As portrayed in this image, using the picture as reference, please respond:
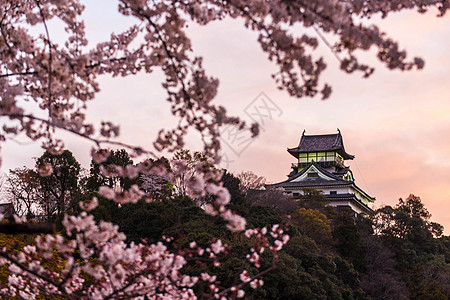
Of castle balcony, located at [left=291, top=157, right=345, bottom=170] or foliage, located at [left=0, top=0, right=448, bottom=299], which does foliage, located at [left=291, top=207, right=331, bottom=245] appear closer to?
foliage, located at [left=0, top=0, right=448, bottom=299]

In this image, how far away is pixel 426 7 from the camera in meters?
4.06

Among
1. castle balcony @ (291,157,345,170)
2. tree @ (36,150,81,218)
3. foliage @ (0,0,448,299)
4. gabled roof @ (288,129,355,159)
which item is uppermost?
gabled roof @ (288,129,355,159)

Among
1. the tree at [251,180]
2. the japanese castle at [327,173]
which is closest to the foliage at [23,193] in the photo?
the tree at [251,180]

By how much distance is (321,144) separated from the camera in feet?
158

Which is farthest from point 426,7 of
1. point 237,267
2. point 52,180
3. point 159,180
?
point 52,180

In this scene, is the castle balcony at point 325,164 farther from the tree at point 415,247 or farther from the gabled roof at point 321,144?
the tree at point 415,247

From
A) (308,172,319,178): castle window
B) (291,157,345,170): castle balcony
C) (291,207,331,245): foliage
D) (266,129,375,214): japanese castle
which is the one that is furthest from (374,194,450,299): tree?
(291,157,345,170): castle balcony

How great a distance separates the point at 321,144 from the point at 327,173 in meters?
5.76

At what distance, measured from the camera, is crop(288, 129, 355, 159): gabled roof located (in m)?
47.5

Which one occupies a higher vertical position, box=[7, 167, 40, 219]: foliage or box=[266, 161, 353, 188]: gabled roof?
box=[266, 161, 353, 188]: gabled roof

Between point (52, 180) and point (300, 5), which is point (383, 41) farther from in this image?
point (52, 180)

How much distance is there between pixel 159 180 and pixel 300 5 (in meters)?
21.5

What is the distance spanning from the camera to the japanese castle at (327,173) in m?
41.3

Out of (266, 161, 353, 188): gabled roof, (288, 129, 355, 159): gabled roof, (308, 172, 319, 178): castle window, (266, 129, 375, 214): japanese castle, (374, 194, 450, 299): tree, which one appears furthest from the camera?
(288, 129, 355, 159): gabled roof
